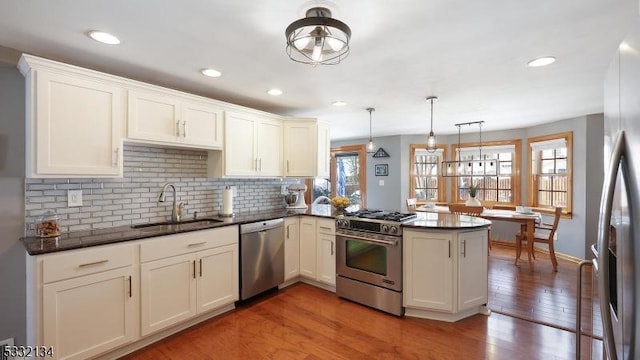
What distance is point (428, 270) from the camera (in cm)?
278

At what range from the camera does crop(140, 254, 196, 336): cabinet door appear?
2299mm

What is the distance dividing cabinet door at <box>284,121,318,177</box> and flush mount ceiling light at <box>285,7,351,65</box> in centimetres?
216

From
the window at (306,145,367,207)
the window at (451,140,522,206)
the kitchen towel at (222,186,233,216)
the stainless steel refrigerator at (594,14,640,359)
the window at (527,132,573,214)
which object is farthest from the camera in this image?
the window at (306,145,367,207)

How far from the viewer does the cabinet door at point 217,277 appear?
2674 mm

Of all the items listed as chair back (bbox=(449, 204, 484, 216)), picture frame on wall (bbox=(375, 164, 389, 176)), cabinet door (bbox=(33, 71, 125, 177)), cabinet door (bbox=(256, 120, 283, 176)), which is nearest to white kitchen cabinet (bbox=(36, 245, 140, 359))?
cabinet door (bbox=(33, 71, 125, 177))

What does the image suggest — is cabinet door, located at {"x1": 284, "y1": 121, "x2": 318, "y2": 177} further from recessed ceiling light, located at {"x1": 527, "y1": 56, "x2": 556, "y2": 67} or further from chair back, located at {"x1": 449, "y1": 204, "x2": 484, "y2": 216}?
chair back, located at {"x1": 449, "y1": 204, "x2": 484, "y2": 216}

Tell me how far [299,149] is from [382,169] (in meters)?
3.33

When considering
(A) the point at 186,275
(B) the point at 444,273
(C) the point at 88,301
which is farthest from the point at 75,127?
(B) the point at 444,273

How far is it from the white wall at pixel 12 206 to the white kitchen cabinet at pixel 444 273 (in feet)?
10.3

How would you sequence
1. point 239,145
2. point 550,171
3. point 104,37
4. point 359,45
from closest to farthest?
point 104,37
point 359,45
point 239,145
point 550,171

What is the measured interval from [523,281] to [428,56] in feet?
10.6

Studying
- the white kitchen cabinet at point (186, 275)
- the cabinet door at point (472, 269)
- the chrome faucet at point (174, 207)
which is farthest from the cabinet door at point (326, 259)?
the chrome faucet at point (174, 207)

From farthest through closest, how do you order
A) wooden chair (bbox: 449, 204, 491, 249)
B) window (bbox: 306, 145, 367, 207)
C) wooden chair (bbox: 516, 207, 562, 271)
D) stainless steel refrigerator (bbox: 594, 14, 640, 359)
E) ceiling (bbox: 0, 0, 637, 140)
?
window (bbox: 306, 145, 367, 207) → wooden chair (bbox: 449, 204, 491, 249) → wooden chair (bbox: 516, 207, 562, 271) → ceiling (bbox: 0, 0, 637, 140) → stainless steel refrigerator (bbox: 594, 14, 640, 359)

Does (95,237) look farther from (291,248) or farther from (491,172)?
(491,172)
